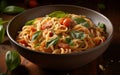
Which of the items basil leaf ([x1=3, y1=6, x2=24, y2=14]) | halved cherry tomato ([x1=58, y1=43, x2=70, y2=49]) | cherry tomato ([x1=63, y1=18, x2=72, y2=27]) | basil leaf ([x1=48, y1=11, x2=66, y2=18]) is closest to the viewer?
halved cherry tomato ([x1=58, y1=43, x2=70, y2=49])

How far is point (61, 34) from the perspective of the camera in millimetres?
1282

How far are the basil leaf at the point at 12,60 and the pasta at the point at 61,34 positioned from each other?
0.26 feet

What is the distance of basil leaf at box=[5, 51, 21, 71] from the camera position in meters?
1.21

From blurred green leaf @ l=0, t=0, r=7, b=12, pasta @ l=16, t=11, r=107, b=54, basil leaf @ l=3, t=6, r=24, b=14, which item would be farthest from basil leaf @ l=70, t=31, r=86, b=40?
blurred green leaf @ l=0, t=0, r=7, b=12

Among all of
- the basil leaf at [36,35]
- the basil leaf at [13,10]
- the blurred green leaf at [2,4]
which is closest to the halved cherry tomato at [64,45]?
the basil leaf at [36,35]

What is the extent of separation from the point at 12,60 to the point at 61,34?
9.7 inches

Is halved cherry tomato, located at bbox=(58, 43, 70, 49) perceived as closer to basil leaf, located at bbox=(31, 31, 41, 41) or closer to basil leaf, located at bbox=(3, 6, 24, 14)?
basil leaf, located at bbox=(31, 31, 41, 41)

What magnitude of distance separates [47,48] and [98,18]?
0.38 meters

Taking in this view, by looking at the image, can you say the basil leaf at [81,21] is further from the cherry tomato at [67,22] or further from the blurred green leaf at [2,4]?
the blurred green leaf at [2,4]

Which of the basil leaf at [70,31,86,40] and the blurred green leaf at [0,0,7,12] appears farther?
the blurred green leaf at [0,0,7,12]

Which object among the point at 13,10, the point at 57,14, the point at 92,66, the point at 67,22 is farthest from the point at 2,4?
the point at 92,66

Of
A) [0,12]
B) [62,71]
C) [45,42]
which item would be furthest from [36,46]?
[0,12]

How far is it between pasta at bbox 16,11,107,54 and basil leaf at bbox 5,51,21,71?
80mm

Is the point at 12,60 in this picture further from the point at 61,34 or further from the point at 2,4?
the point at 2,4
